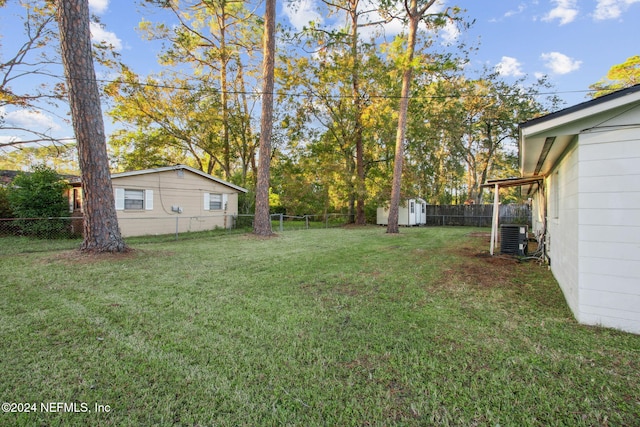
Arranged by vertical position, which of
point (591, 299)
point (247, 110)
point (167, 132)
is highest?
point (247, 110)

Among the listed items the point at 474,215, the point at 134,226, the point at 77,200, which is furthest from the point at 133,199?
the point at 474,215

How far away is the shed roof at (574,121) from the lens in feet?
8.73

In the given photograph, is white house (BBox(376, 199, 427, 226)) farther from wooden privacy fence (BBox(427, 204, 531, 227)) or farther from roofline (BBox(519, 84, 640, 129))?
roofline (BBox(519, 84, 640, 129))

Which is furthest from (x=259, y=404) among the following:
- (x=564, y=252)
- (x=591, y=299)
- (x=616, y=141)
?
(x=564, y=252)

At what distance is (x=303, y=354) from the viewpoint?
2260 millimetres

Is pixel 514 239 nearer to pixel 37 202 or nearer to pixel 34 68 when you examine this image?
pixel 37 202

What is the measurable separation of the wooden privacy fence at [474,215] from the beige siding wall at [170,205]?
49.4 feet

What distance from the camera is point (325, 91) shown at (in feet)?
50.5

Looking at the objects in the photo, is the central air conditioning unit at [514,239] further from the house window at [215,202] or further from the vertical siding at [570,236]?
the house window at [215,202]

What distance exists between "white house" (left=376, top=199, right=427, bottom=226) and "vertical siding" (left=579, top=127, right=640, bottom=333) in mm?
14698

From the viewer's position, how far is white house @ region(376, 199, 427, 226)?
59.9 ft

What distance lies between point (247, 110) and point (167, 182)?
8.00 meters

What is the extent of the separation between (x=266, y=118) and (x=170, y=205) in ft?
19.4

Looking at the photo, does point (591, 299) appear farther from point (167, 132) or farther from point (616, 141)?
point (167, 132)
